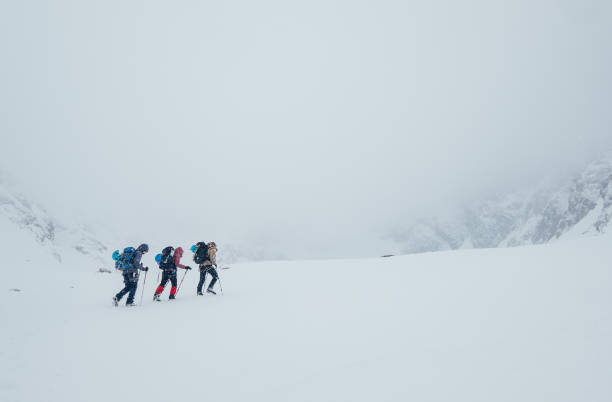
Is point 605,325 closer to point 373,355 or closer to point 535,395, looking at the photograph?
point 535,395

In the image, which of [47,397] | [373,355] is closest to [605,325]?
[373,355]

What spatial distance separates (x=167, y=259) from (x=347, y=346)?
9327 millimetres

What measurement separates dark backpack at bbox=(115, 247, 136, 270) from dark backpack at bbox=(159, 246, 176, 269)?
41.7 inches

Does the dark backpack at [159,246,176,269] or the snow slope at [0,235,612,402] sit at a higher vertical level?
the dark backpack at [159,246,176,269]

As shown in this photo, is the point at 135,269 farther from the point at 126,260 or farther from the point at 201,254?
the point at 201,254

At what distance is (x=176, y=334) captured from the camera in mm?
7254

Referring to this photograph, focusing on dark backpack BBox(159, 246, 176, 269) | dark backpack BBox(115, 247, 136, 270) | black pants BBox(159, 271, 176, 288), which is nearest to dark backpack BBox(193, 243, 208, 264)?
dark backpack BBox(159, 246, 176, 269)

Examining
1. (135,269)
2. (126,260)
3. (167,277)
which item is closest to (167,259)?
(167,277)

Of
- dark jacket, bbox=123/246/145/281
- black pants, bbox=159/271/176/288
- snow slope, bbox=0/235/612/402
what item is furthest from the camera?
black pants, bbox=159/271/176/288

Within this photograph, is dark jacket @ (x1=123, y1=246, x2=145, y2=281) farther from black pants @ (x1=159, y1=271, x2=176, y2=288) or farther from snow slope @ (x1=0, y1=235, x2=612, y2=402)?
snow slope @ (x1=0, y1=235, x2=612, y2=402)

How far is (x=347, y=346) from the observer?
5617 mm

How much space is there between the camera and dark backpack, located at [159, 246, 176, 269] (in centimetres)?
1216

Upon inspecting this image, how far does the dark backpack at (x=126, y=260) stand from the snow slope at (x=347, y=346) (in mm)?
1685

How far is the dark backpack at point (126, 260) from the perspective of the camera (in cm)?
1143
